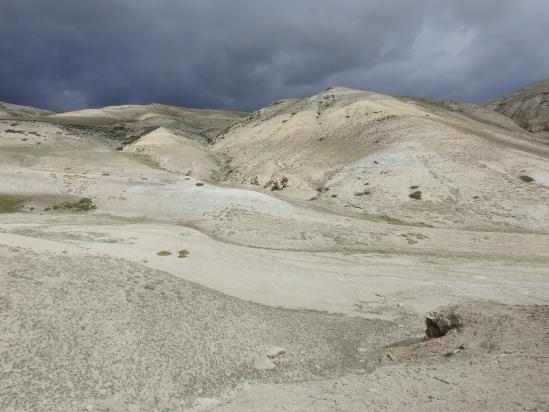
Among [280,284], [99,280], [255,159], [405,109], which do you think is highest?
[405,109]

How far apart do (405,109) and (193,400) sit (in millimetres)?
67214

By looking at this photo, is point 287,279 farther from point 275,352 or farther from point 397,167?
point 397,167

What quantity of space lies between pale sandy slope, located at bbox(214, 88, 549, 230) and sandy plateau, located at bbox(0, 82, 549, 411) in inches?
12.2

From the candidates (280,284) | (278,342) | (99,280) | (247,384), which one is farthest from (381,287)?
(99,280)

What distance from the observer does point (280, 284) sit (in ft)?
72.0

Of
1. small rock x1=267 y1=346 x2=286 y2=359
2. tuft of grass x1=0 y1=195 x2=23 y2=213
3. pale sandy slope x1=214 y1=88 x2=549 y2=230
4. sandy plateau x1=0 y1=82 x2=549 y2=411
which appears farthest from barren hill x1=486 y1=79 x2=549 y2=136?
small rock x1=267 y1=346 x2=286 y2=359

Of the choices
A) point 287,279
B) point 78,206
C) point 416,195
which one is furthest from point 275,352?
point 416,195

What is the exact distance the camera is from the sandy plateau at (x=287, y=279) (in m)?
10.2

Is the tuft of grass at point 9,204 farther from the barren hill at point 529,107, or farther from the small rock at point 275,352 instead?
the barren hill at point 529,107

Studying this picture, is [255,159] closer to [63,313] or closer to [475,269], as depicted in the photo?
[475,269]

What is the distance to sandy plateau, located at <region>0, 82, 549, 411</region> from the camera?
10219mm

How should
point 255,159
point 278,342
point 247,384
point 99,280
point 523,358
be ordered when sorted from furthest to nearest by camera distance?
point 255,159 < point 99,280 < point 278,342 < point 247,384 < point 523,358

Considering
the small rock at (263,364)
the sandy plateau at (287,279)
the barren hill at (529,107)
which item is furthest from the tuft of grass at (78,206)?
the barren hill at (529,107)

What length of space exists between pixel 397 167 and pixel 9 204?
39.0 meters
